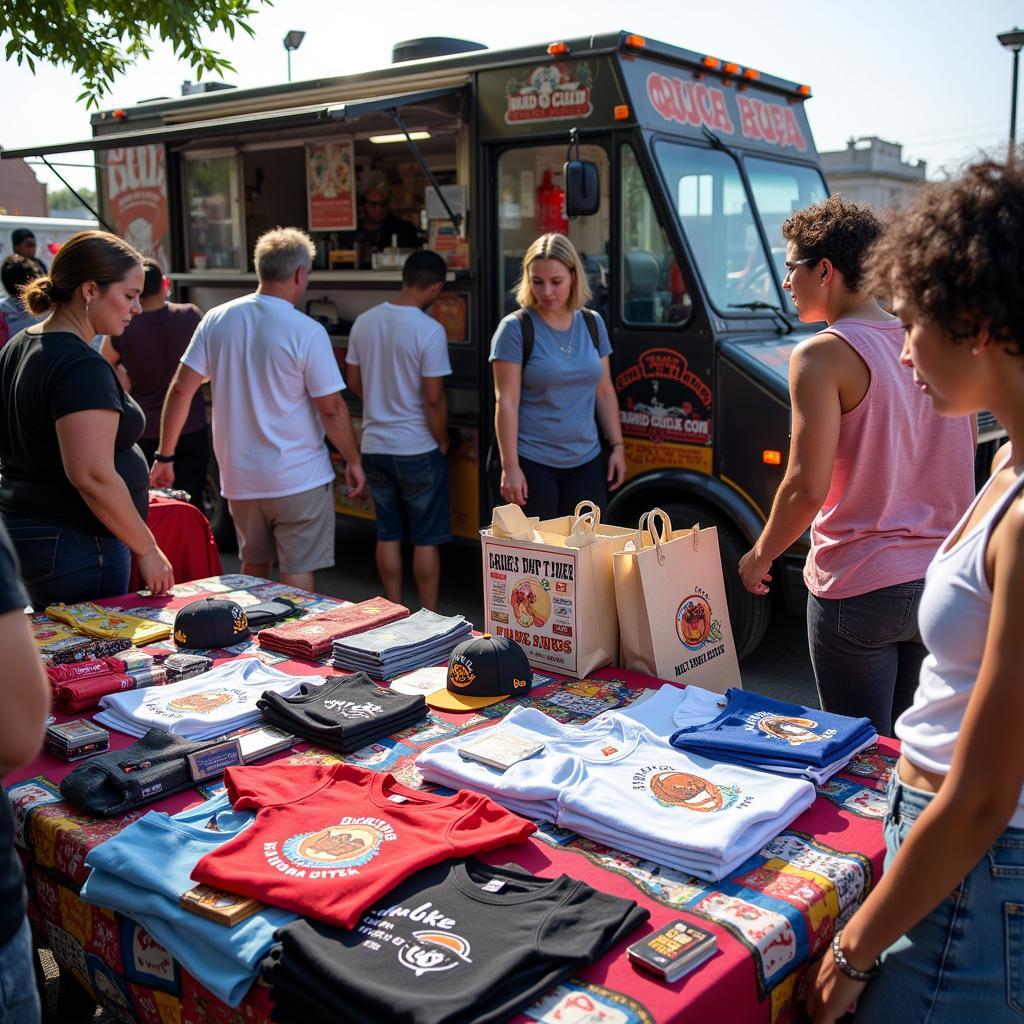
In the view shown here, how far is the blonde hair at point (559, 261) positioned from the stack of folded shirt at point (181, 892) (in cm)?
308

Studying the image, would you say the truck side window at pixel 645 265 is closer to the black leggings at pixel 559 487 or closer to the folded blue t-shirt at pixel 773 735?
the black leggings at pixel 559 487

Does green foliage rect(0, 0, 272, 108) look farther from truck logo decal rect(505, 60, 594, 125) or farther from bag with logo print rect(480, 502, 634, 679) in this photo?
bag with logo print rect(480, 502, 634, 679)

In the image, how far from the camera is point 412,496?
5441 mm

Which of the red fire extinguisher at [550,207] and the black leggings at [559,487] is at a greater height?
the red fire extinguisher at [550,207]

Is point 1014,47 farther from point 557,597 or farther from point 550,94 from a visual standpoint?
point 557,597

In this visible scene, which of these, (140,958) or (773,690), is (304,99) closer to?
(773,690)

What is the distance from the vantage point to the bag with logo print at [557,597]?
2.63 m

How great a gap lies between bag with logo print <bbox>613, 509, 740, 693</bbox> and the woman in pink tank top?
237 millimetres

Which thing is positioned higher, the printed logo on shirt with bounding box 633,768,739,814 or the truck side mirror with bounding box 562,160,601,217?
the truck side mirror with bounding box 562,160,601,217

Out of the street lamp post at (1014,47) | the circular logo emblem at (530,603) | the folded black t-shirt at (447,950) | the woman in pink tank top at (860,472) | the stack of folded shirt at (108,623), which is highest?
the street lamp post at (1014,47)

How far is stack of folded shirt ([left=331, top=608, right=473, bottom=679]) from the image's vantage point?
267 centimetres

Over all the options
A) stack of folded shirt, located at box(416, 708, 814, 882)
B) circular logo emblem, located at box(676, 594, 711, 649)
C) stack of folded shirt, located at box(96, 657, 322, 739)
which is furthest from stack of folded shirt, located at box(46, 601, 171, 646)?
circular logo emblem, located at box(676, 594, 711, 649)

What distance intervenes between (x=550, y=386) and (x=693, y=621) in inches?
82.5

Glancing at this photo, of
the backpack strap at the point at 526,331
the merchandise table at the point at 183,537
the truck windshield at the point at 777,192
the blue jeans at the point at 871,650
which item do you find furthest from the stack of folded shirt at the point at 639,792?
the truck windshield at the point at 777,192
